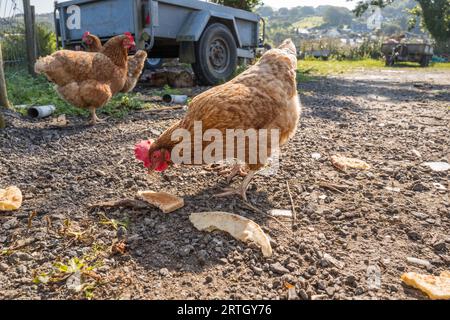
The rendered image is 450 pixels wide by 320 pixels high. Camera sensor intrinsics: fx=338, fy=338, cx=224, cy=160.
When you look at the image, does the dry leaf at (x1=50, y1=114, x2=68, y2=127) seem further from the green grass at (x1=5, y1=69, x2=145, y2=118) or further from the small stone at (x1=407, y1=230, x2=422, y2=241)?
the small stone at (x1=407, y1=230, x2=422, y2=241)

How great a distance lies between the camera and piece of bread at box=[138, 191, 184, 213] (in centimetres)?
232

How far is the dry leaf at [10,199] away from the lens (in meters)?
2.28

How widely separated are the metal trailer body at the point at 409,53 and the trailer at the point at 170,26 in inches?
610

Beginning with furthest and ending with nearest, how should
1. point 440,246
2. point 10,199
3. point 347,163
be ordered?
point 347,163 < point 10,199 < point 440,246

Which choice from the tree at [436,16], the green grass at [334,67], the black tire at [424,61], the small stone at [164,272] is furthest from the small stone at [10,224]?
Answer: the tree at [436,16]

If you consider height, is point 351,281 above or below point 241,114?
below

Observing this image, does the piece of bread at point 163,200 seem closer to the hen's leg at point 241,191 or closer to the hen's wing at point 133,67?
the hen's leg at point 241,191

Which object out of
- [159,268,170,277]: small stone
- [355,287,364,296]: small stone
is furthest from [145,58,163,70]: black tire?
[355,287,364,296]: small stone

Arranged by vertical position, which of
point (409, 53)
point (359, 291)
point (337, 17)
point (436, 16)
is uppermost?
point (337, 17)

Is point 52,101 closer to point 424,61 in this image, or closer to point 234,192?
point 234,192

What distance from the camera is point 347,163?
3283 millimetres

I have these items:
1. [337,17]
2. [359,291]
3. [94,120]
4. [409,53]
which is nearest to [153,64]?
[94,120]

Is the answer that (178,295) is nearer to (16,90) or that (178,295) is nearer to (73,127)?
(73,127)

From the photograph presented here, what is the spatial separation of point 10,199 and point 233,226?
156 cm
